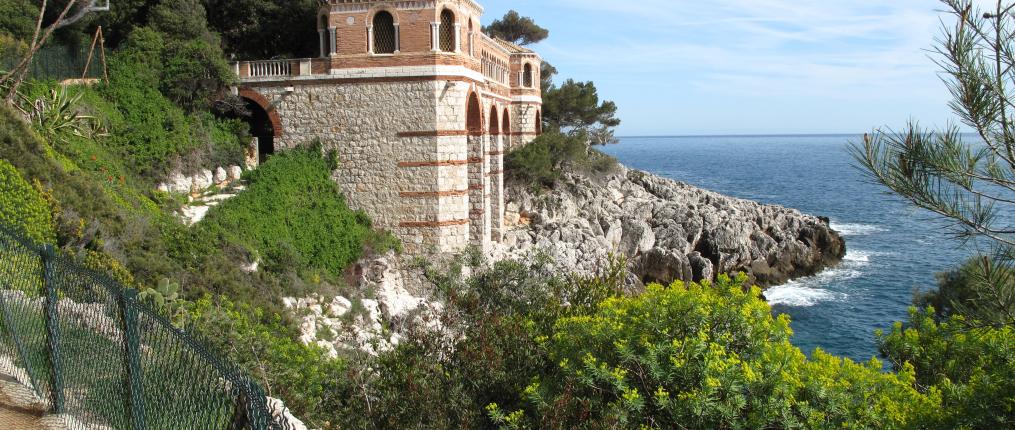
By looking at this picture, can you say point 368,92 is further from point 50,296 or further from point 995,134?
point 995,134

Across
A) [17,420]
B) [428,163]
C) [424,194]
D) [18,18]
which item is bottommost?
[17,420]

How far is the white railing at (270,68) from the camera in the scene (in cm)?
2316

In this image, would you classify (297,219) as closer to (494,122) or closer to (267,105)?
(267,105)

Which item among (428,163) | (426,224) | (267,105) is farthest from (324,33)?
(426,224)

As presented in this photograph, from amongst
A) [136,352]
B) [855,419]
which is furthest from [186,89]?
[855,419]

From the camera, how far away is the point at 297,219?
21125mm

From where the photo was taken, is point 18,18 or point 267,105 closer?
point 18,18

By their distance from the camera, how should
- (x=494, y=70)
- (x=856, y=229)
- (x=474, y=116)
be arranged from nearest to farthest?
(x=474, y=116), (x=494, y=70), (x=856, y=229)

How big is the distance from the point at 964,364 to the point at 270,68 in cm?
1955

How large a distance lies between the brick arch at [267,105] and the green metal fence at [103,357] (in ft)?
Answer: 49.5

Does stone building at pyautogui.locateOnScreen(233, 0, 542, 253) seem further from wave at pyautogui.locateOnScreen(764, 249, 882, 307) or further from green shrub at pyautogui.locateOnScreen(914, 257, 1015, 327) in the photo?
green shrub at pyautogui.locateOnScreen(914, 257, 1015, 327)

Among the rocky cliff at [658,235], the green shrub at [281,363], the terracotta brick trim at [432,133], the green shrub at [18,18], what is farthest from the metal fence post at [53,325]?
the rocky cliff at [658,235]

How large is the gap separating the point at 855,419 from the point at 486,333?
4307mm

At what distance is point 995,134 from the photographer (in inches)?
240
